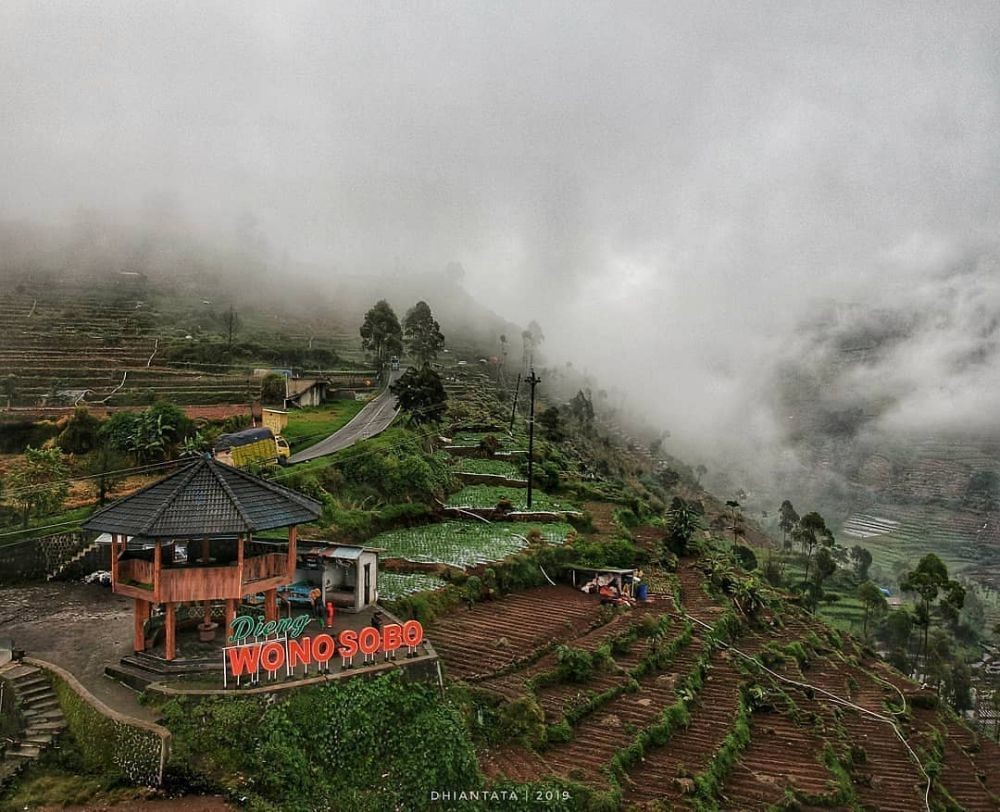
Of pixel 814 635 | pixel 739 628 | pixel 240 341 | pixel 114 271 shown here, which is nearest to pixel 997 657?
pixel 814 635

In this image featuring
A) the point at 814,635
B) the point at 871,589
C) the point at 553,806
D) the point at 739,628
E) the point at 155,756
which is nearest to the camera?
the point at 155,756

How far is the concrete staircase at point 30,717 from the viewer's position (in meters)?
15.0

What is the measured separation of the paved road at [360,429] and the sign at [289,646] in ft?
75.5

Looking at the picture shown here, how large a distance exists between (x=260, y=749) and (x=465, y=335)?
12687 cm

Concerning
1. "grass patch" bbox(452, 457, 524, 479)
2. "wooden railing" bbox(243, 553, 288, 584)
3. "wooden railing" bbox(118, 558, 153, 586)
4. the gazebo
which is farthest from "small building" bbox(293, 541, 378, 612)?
"grass patch" bbox(452, 457, 524, 479)

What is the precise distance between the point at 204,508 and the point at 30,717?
6433 mm

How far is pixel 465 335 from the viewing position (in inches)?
5482

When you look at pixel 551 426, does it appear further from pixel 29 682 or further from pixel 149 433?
pixel 29 682

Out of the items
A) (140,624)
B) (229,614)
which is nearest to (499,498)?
(229,614)

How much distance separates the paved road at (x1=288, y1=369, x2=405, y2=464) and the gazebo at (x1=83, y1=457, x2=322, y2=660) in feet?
70.0

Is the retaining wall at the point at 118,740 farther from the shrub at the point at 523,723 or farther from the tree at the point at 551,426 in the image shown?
the tree at the point at 551,426

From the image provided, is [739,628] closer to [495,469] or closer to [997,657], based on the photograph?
[495,469]

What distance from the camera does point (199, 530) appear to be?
16.4 m

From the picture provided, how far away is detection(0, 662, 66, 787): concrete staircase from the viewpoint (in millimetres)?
15023
